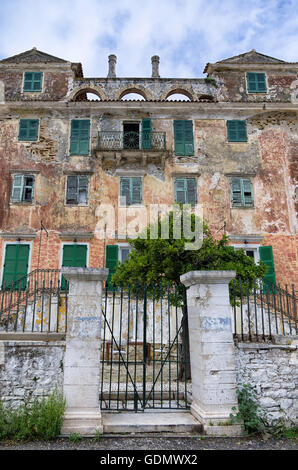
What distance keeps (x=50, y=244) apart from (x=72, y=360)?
11576mm

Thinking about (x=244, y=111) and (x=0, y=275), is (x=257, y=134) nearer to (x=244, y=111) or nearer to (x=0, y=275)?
(x=244, y=111)

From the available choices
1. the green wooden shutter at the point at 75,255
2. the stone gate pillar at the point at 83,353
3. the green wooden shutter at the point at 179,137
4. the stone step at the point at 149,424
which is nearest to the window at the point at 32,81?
the green wooden shutter at the point at 179,137

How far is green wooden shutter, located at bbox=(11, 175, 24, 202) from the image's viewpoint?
17219 mm

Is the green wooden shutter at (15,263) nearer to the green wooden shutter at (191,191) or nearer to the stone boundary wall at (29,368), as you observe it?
the green wooden shutter at (191,191)

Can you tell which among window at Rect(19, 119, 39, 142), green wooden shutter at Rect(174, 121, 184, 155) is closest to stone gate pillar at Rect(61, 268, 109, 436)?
green wooden shutter at Rect(174, 121, 184, 155)

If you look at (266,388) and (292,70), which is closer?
→ (266,388)

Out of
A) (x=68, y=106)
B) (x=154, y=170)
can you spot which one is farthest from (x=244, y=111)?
(x=68, y=106)

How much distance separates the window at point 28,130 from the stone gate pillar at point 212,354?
47.8 feet

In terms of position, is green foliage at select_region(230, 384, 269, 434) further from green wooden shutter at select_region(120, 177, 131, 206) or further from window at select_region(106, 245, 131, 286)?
green wooden shutter at select_region(120, 177, 131, 206)

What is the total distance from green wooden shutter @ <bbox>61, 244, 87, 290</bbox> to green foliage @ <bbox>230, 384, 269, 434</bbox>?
37.8 feet

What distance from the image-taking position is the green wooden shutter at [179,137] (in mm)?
18234

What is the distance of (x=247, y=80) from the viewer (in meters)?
19.5
